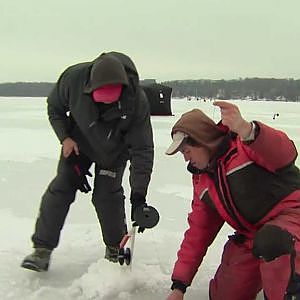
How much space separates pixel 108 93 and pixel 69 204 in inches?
33.6

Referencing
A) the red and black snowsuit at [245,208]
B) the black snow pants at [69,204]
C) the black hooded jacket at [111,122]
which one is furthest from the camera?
the black snow pants at [69,204]

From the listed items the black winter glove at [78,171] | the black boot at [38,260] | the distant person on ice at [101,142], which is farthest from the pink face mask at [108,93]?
the black boot at [38,260]

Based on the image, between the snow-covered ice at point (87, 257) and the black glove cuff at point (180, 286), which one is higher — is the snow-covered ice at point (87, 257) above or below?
below

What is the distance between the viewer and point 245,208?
2609 millimetres

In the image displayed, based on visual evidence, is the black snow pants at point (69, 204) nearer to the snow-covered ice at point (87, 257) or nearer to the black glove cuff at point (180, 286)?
the snow-covered ice at point (87, 257)

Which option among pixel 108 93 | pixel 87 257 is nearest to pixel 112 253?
pixel 87 257

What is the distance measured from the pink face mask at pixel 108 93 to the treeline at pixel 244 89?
10302 cm

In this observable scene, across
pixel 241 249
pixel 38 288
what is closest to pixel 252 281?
pixel 241 249

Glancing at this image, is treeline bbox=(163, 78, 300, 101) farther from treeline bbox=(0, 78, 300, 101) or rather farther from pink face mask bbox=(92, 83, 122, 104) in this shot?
pink face mask bbox=(92, 83, 122, 104)

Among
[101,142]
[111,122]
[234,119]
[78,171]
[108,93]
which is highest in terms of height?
[234,119]

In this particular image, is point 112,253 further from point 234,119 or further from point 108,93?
point 234,119

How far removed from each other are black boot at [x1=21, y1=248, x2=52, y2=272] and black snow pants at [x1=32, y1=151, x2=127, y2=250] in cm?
4

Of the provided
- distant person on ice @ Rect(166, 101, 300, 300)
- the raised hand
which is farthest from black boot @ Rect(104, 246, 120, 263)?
the raised hand

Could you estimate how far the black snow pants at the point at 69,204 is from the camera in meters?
3.30
